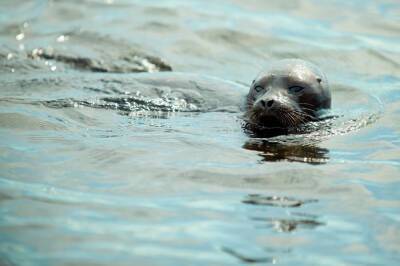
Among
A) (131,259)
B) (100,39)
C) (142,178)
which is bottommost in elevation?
(131,259)

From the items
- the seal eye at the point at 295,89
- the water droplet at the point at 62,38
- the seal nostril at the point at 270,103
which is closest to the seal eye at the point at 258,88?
the seal eye at the point at 295,89

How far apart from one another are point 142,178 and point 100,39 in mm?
5411

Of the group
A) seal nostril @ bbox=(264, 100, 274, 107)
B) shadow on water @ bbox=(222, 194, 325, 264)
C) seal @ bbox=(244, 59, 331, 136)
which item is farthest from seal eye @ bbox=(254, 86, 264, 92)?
shadow on water @ bbox=(222, 194, 325, 264)

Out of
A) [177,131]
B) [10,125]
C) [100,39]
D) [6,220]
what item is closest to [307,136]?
[177,131]

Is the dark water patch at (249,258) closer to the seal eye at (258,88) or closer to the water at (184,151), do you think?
the water at (184,151)

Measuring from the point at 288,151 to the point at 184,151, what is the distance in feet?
2.66

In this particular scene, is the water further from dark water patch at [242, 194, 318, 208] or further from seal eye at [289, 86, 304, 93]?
seal eye at [289, 86, 304, 93]

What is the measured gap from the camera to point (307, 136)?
6832mm

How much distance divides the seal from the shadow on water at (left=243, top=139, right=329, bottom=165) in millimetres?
310

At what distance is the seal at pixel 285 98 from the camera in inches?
272

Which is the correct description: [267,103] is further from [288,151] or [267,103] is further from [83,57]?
[83,57]

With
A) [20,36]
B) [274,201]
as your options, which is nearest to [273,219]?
[274,201]

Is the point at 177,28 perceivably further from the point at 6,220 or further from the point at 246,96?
the point at 6,220

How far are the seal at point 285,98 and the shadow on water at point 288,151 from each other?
31 cm
